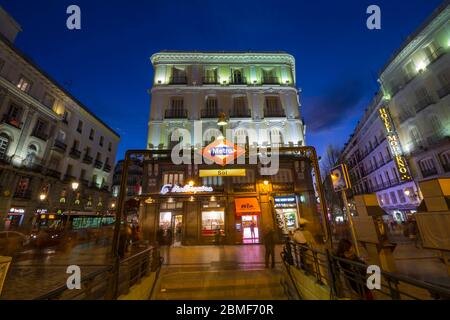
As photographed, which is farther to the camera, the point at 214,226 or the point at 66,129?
the point at 66,129

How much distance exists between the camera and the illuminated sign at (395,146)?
80.5 ft

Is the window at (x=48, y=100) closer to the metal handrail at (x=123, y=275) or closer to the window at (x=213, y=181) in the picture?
the window at (x=213, y=181)

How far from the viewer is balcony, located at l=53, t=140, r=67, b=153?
26.3 meters

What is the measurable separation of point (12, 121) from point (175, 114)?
61.0 ft

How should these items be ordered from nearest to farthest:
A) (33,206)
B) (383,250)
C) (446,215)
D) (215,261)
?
(446,215)
(383,250)
(215,261)
(33,206)

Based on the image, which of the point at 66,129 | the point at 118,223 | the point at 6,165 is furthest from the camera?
the point at 66,129

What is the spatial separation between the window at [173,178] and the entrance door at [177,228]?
2943 millimetres

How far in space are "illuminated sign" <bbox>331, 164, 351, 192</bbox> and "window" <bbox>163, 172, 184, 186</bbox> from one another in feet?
42.3

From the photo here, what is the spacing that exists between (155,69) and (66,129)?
60.5ft

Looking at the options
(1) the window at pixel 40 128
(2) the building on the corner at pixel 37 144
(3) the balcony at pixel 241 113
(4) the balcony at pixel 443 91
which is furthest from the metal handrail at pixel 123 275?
(4) the balcony at pixel 443 91

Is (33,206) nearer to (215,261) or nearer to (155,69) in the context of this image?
(155,69)
